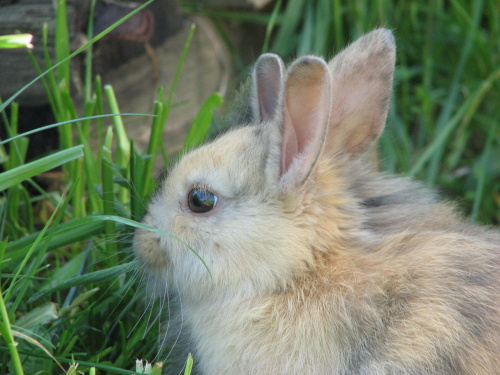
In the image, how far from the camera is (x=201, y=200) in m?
2.76

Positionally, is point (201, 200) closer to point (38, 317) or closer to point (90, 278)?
point (90, 278)

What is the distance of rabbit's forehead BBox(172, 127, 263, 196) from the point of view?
2721mm

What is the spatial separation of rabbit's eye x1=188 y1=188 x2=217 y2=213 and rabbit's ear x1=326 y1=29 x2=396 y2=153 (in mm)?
437

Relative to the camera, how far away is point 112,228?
9.89ft

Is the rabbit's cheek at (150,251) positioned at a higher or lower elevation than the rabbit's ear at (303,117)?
lower

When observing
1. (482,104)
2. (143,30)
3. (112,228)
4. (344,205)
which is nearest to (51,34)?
(143,30)

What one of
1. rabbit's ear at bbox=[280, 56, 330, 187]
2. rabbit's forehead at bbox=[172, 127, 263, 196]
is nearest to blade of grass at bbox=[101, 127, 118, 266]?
rabbit's forehead at bbox=[172, 127, 263, 196]

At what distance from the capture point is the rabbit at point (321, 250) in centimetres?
245

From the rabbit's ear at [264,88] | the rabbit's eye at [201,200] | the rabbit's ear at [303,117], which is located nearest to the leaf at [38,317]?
the rabbit's eye at [201,200]

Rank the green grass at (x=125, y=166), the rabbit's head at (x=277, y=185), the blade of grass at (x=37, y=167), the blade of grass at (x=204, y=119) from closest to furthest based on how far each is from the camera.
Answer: the blade of grass at (x=37, y=167), the rabbit's head at (x=277, y=185), the green grass at (x=125, y=166), the blade of grass at (x=204, y=119)

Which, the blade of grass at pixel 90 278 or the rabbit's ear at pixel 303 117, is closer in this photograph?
the rabbit's ear at pixel 303 117

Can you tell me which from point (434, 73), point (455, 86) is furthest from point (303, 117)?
point (434, 73)

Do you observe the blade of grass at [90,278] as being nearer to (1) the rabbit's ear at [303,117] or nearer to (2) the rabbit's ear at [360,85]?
(1) the rabbit's ear at [303,117]

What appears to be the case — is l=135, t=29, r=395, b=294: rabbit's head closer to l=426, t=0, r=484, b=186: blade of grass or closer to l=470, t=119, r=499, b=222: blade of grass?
l=470, t=119, r=499, b=222: blade of grass
